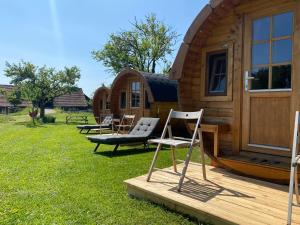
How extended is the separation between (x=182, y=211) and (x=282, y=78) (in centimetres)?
280

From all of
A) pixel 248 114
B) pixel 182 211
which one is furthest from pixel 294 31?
pixel 182 211

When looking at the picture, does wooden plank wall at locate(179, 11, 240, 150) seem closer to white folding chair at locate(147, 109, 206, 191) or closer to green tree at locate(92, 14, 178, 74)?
white folding chair at locate(147, 109, 206, 191)

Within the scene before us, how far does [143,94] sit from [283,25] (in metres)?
8.21

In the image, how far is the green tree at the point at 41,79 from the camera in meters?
25.2

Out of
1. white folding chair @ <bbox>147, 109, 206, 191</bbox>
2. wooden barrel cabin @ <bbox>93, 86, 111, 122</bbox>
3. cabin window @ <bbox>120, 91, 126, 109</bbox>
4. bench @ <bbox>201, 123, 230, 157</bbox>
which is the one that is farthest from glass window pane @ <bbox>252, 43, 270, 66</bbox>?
wooden barrel cabin @ <bbox>93, 86, 111, 122</bbox>

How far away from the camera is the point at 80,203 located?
3760 mm

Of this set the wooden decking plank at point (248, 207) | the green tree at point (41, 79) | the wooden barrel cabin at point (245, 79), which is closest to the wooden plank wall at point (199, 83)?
the wooden barrel cabin at point (245, 79)

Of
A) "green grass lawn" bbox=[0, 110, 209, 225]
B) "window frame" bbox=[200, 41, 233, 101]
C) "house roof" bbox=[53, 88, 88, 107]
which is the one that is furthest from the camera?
"house roof" bbox=[53, 88, 88, 107]

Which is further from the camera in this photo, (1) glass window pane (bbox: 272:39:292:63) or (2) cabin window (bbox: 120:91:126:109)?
(2) cabin window (bbox: 120:91:126:109)

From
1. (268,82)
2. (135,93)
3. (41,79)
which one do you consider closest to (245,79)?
(268,82)

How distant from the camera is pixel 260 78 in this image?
4.68m

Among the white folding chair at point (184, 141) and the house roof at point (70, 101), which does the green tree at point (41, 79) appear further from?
the white folding chair at point (184, 141)

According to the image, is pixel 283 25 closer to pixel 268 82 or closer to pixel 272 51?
pixel 272 51

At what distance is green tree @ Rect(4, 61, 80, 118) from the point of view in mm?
25156
